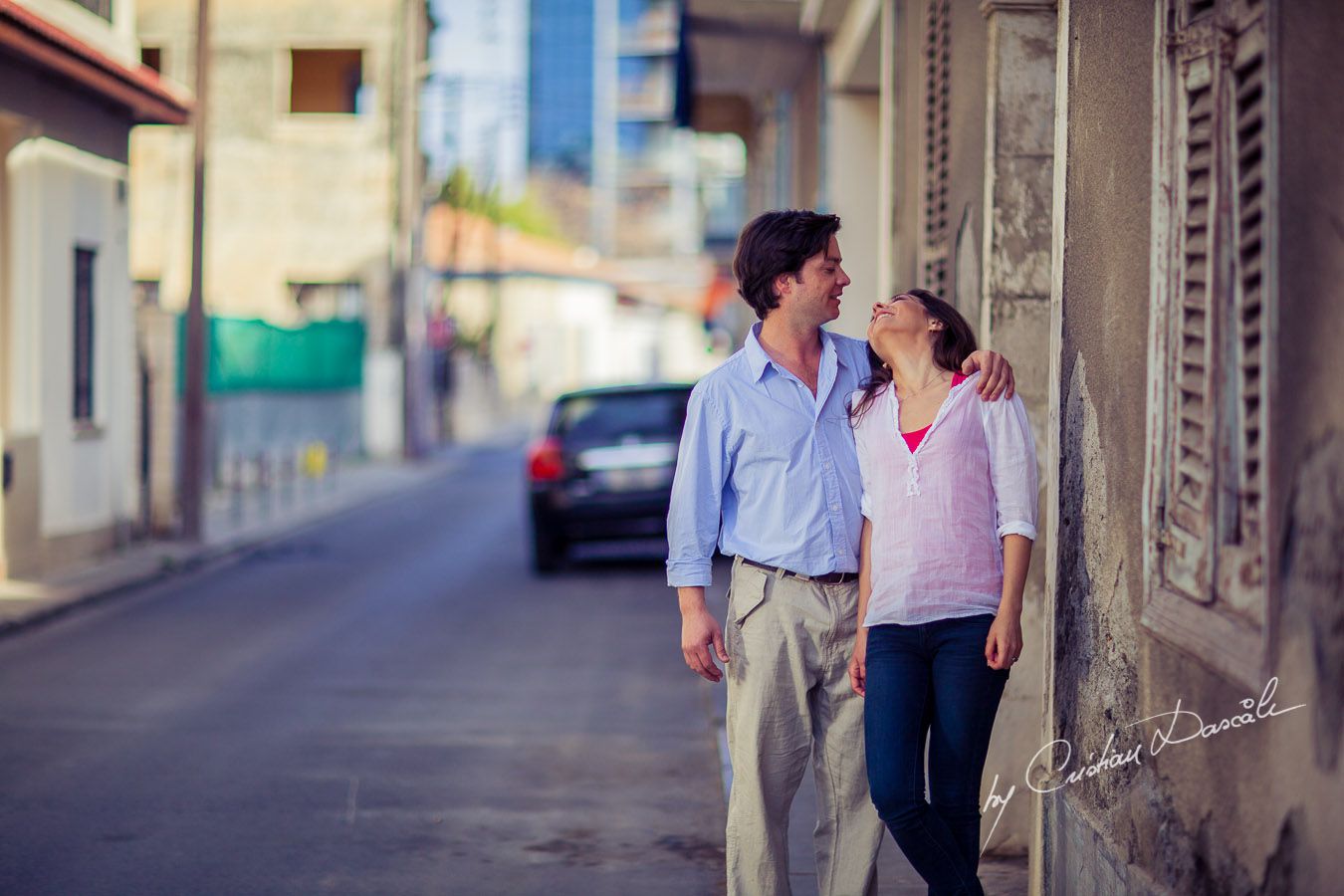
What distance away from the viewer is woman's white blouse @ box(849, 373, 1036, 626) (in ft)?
13.6

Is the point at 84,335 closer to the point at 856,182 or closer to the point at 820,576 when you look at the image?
the point at 856,182

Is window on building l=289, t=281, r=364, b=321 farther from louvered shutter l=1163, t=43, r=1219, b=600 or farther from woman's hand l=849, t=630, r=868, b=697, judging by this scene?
louvered shutter l=1163, t=43, r=1219, b=600

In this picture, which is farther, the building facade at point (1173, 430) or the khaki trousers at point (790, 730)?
the khaki trousers at point (790, 730)

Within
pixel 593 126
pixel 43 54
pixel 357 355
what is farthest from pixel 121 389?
pixel 593 126

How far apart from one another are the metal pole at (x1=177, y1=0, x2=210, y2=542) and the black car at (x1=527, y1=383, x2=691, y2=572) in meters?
3.87

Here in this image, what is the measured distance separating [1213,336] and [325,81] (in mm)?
35213

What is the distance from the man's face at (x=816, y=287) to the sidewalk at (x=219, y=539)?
838cm

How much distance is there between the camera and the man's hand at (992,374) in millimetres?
4199

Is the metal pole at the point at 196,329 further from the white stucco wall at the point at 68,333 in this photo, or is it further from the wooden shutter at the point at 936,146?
the wooden shutter at the point at 936,146

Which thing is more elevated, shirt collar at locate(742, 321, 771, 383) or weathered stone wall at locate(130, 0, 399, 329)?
weathered stone wall at locate(130, 0, 399, 329)

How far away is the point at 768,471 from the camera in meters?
4.42

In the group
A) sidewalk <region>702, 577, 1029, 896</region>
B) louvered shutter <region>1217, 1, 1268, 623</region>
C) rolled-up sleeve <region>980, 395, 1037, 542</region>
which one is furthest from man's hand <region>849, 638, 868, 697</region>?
louvered shutter <region>1217, 1, 1268, 623</region>

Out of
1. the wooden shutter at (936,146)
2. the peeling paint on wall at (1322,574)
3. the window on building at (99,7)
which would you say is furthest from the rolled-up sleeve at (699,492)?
the window on building at (99,7)

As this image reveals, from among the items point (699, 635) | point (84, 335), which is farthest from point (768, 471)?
point (84, 335)
